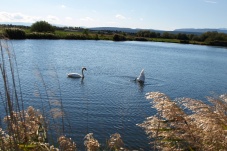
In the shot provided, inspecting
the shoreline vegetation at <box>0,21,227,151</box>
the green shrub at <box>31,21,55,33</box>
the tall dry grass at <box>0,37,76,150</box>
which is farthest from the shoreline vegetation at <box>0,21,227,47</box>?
the shoreline vegetation at <box>0,21,227,151</box>

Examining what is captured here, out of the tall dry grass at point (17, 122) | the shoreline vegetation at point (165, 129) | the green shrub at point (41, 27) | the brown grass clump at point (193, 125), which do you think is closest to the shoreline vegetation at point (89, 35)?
the green shrub at point (41, 27)

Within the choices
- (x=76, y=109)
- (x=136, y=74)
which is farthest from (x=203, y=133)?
(x=136, y=74)

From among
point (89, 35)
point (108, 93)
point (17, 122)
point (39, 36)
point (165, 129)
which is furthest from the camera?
point (89, 35)

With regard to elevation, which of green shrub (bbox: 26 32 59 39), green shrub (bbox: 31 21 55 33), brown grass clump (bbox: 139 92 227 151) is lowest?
green shrub (bbox: 26 32 59 39)

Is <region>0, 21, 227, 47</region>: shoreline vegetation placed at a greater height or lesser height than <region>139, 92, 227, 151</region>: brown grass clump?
lesser

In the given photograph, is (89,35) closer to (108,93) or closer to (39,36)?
(39,36)

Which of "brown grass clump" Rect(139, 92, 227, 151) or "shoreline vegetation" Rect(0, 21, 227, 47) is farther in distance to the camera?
"shoreline vegetation" Rect(0, 21, 227, 47)

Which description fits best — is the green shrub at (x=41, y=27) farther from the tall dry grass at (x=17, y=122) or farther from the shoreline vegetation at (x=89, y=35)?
the tall dry grass at (x=17, y=122)

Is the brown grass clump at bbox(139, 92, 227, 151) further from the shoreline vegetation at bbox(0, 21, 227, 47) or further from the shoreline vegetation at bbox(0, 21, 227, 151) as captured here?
the shoreline vegetation at bbox(0, 21, 227, 47)

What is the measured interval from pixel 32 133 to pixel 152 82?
18.8 m

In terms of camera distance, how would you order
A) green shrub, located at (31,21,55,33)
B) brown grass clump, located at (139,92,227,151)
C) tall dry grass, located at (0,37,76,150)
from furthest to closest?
green shrub, located at (31,21,55,33)
brown grass clump, located at (139,92,227,151)
tall dry grass, located at (0,37,76,150)

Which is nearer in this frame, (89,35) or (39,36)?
(39,36)

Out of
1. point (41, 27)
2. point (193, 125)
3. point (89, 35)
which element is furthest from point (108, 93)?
point (41, 27)

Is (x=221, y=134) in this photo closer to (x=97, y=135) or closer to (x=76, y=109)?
(x=97, y=135)
